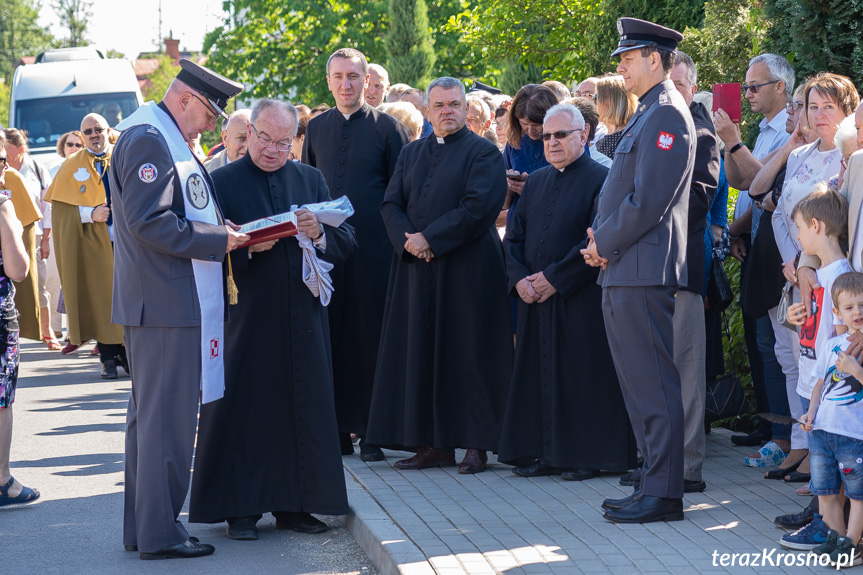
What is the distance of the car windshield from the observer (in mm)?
21844

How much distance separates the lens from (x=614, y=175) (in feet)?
19.6

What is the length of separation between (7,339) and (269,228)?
2009 millimetres

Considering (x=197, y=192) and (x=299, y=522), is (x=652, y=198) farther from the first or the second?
(x=299, y=522)

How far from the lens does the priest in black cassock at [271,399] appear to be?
235 inches

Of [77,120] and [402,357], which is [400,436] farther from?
[77,120]

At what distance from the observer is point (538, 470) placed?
23.2 feet

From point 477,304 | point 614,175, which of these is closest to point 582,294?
point 477,304

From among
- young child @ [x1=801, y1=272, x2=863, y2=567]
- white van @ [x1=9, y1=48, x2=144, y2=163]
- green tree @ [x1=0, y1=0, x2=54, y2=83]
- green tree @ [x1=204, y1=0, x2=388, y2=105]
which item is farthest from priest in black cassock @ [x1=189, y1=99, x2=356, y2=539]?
green tree @ [x1=0, y1=0, x2=54, y2=83]

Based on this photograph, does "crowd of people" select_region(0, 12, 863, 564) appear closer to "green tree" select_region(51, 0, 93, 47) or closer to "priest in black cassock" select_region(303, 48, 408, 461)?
"priest in black cassock" select_region(303, 48, 408, 461)

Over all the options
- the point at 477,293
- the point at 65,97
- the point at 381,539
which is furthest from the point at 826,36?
the point at 65,97

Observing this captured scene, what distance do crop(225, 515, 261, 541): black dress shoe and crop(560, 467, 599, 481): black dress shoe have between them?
6.42 ft

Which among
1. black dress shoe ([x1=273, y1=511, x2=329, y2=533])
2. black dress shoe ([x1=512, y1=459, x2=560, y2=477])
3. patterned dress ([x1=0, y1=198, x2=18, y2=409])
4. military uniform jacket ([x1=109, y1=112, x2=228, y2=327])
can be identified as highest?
military uniform jacket ([x1=109, y1=112, x2=228, y2=327])

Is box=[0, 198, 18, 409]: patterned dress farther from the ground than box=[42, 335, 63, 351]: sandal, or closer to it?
farther from the ground

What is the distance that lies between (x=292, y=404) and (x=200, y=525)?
A: 2.98ft
